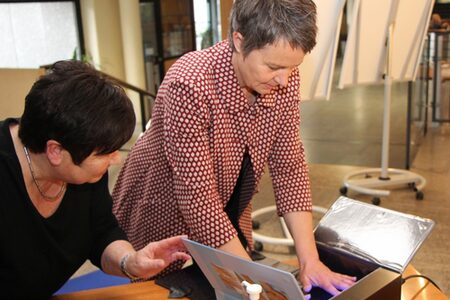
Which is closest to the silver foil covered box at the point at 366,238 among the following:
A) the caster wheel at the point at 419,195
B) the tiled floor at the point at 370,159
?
the tiled floor at the point at 370,159

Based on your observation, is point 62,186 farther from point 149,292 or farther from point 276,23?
point 276,23

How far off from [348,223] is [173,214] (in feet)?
1.57

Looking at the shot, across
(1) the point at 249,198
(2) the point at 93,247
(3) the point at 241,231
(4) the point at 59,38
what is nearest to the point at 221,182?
(1) the point at 249,198

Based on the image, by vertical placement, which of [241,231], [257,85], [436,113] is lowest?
[436,113]

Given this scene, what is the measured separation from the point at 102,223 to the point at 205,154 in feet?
1.17

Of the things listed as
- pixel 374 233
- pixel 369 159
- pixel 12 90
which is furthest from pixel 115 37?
pixel 374 233

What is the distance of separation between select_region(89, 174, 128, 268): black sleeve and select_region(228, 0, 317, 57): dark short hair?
20.8 inches

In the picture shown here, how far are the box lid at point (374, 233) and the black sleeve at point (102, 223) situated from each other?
0.54 m

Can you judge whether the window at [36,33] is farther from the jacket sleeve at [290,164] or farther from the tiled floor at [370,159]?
the jacket sleeve at [290,164]

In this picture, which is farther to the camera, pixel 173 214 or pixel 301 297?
pixel 173 214

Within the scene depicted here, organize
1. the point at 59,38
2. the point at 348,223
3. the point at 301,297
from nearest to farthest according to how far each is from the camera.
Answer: the point at 301,297, the point at 348,223, the point at 59,38

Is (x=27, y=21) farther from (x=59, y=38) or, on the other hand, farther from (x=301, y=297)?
(x=301, y=297)

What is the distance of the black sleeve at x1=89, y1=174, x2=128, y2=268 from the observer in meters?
1.42

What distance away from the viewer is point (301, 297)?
94cm
